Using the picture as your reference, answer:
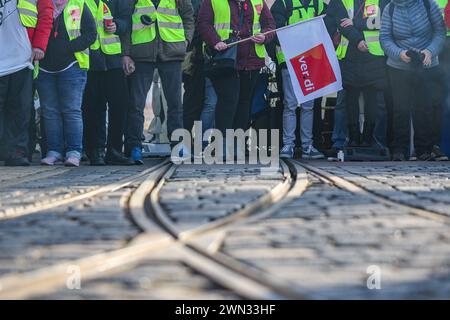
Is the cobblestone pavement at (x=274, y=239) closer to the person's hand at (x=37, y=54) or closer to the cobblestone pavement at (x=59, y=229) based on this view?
the cobblestone pavement at (x=59, y=229)

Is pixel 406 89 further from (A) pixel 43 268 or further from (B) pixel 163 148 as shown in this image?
(A) pixel 43 268

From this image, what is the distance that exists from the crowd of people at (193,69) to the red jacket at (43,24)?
0.01 m

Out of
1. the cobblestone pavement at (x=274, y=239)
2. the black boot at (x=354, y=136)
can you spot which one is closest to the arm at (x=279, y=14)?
the black boot at (x=354, y=136)

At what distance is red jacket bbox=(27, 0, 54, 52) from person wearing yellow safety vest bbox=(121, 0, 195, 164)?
0.84 m

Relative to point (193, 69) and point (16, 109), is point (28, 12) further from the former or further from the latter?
point (193, 69)

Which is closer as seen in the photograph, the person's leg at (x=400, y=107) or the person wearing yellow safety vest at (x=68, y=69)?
the person wearing yellow safety vest at (x=68, y=69)

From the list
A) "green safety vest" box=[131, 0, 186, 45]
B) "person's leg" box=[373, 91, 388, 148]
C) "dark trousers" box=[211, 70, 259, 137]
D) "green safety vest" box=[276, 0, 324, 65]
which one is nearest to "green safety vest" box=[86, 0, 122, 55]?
"green safety vest" box=[131, 0, 186, 45]

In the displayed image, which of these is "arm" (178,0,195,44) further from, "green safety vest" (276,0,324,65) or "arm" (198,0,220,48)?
"green safety vest" (276,0,324,65)

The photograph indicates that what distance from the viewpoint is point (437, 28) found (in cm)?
980

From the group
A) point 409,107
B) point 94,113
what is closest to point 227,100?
point 94,113

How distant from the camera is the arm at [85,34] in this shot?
9.27 meters
